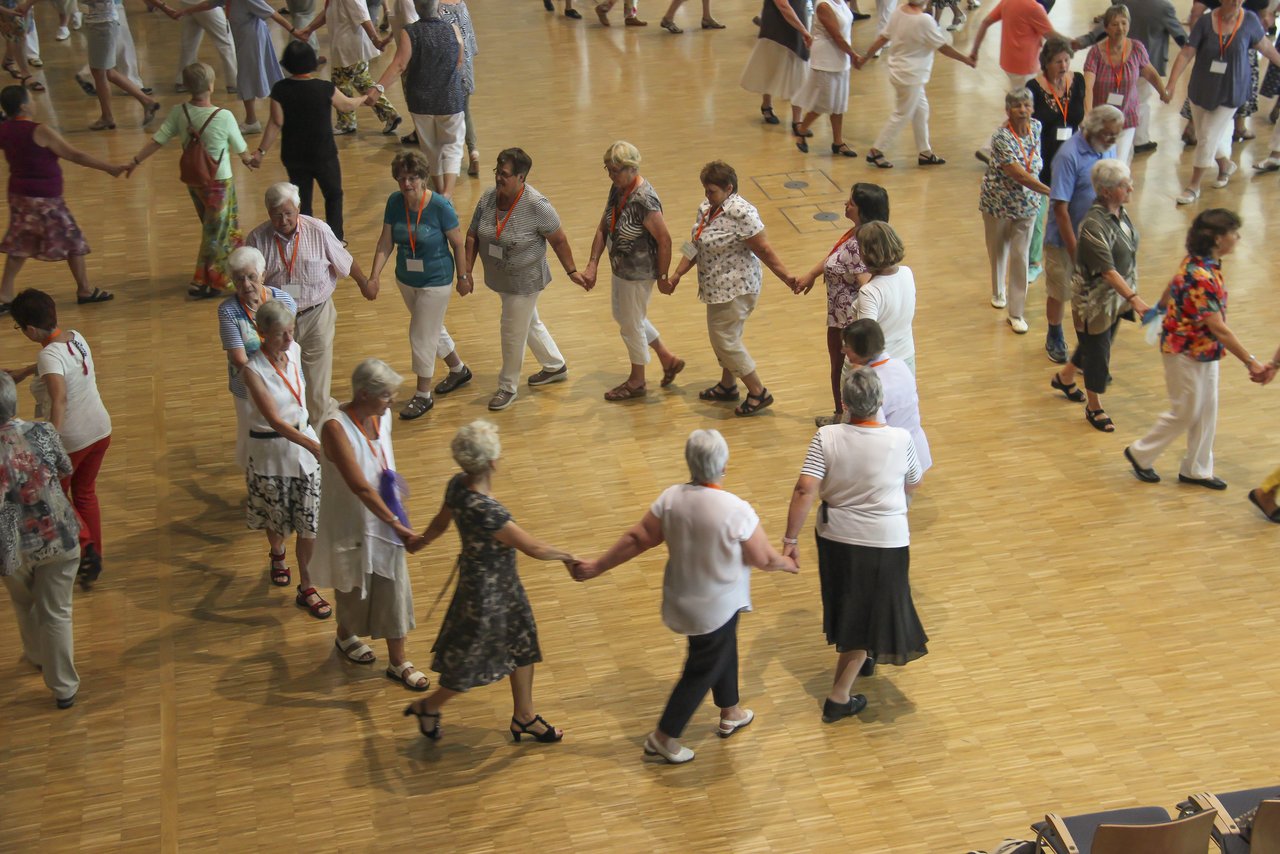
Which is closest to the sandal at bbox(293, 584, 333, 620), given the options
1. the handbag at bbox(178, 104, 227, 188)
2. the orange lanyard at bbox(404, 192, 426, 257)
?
the orange lanyard at bbox(404, 192, 426, 257)

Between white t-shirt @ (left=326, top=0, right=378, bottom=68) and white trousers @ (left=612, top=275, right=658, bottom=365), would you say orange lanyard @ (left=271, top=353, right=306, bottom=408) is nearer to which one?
white trousers @ (left=612, top=275, right=658, bottom=365)

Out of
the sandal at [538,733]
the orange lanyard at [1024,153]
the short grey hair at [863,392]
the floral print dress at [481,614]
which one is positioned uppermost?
the orange lanyard at [1024,153]

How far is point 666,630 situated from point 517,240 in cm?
258

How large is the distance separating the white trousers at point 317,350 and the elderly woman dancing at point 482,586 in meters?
2.37

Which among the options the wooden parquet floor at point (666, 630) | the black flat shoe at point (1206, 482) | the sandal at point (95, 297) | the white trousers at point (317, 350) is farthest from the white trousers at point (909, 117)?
the sandal at point (95, 297)

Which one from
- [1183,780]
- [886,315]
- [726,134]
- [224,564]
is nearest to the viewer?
[1183,780]

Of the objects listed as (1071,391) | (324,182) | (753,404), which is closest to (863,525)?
(753,404)

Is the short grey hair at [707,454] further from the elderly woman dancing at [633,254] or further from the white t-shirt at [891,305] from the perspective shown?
the elderly woman dancing at [633,254]

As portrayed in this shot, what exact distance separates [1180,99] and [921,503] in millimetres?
7573

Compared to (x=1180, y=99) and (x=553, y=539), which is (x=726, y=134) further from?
(x=553, y=539)

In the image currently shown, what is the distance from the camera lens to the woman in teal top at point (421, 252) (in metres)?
7.71

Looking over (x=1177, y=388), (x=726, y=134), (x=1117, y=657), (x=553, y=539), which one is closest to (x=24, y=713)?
(x=553, y=539)

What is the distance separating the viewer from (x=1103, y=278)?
→ 7.71 metres

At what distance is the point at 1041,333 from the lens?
30.2ft
